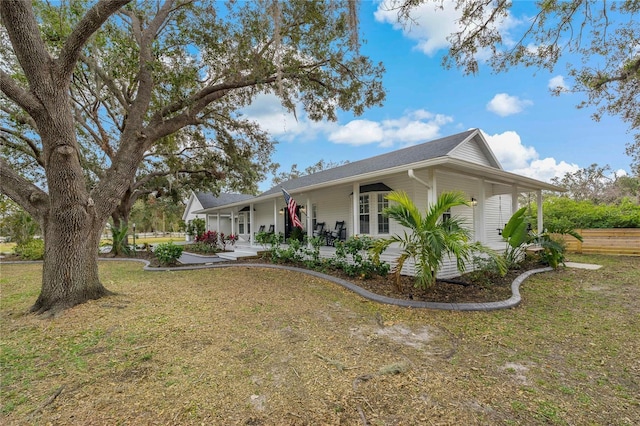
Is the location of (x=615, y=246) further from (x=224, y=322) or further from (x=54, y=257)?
(x=54, y=257)

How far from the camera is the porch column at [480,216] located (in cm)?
894

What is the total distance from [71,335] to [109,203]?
258 centimetres

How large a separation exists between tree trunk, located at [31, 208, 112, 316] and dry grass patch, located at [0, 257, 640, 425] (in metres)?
0.28

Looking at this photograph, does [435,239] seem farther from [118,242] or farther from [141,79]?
[118,242]

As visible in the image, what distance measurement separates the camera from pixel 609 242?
1205cm

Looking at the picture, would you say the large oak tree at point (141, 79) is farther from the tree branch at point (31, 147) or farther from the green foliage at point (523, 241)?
the green foliage at point (523, 241)

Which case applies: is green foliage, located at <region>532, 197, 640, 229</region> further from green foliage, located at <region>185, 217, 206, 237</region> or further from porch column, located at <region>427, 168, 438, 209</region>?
green foliage, located at <region>185, 217, 206, 237</region>

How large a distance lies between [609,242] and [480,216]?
7617 mm

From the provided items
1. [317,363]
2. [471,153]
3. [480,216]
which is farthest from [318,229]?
[317,363]

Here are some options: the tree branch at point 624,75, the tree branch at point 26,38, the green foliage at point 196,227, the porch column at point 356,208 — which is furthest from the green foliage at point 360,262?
the green foliage at point 196,227

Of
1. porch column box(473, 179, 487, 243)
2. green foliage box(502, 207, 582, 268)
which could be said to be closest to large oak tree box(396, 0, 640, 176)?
green foliage box(502, 207, 582, 268)

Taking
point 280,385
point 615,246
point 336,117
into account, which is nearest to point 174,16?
point 336,117

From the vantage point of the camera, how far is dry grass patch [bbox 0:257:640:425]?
225cm

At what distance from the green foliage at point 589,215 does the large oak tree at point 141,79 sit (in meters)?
11.0
